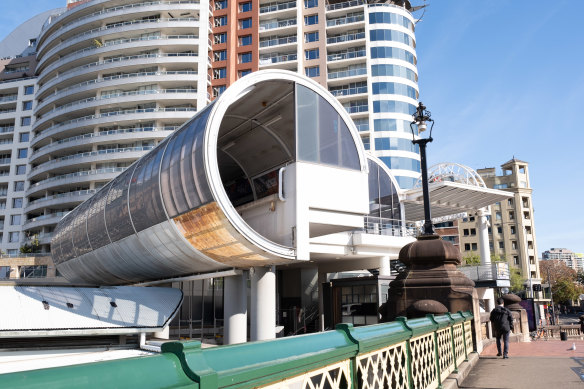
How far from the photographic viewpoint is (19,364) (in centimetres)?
1852

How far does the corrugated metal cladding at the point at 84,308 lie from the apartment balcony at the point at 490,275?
22568 mm

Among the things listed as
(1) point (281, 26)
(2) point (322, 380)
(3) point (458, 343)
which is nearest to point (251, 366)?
(2) point (322, 380)

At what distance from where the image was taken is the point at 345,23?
6831 cm

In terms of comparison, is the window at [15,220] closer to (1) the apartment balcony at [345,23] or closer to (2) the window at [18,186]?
(2) the window at [18,186]

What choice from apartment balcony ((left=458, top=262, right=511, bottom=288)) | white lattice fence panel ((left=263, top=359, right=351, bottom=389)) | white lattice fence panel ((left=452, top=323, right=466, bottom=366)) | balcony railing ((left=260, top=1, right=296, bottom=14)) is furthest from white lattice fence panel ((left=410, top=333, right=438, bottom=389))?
balcony railing ((left=260, top=1, right=296, bottom=14))

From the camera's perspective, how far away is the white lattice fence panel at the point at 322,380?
2.64 metres

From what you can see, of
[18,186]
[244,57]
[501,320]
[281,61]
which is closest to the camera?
[501,320]

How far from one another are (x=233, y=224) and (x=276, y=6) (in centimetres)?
5998

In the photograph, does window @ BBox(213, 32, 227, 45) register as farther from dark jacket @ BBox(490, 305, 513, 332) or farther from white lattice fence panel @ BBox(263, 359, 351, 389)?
white lattice fence panel @ BBox(263, 359, 351, 389)

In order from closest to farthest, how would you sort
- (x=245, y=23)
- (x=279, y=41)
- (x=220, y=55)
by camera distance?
(x=279, y=41), (x=220, y=55), (x=245, y=23)

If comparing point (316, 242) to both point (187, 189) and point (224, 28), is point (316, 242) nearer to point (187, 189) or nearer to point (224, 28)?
point (187, 189)

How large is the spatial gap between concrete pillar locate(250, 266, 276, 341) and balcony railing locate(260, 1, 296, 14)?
57.4 metres

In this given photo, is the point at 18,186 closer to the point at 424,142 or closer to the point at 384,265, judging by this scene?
the point at 384,265

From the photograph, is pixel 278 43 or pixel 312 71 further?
pixel 278 43
